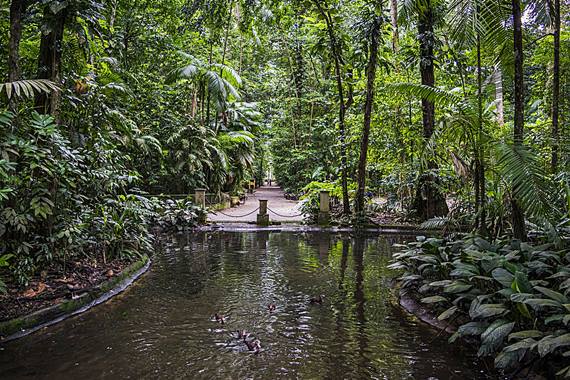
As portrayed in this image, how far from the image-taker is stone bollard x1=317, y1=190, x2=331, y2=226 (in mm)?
12492

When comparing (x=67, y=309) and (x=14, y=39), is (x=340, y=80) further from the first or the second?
(x=67, y=309)

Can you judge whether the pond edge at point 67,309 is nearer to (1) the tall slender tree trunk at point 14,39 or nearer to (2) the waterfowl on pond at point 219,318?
(2) the waterfowl on pond at point 219,318

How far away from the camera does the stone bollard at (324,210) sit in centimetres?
1249

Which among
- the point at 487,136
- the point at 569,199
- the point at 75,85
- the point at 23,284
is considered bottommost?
the point at 23,284

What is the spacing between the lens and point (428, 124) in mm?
10953

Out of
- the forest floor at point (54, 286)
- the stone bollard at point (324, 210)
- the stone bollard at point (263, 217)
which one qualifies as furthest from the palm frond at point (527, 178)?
the stone bollard at point (263, 217)

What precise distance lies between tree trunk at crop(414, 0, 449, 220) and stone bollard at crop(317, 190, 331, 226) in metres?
2.77

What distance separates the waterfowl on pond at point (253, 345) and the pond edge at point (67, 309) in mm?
2274

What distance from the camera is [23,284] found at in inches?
186

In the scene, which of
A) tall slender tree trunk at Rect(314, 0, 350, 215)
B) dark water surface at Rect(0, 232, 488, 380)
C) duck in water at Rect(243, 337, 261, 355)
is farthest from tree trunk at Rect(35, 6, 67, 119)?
tall slender tree trunk at Rect(314, 0, 350, 215)

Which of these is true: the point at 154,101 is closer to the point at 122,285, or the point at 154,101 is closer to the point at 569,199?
the point at 122,285

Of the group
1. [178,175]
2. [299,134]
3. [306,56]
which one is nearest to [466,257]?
[178,175]

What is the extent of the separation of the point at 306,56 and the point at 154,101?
9697 millimetres

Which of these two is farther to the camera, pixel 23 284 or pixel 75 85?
pixel 75 85
